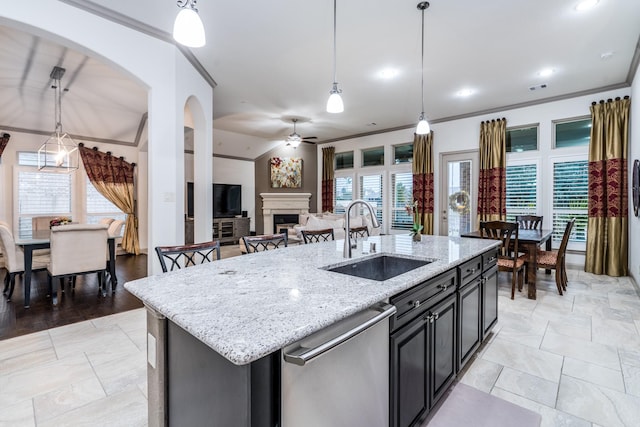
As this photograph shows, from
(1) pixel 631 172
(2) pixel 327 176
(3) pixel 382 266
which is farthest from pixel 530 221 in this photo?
(2) pixel 327 176

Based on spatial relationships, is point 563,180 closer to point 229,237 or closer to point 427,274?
point 427,274

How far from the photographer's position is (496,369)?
2230mm

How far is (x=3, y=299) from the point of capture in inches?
144

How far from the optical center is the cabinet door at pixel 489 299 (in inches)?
92.3

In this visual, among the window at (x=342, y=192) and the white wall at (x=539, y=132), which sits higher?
the white wall at (x=539, y=132)

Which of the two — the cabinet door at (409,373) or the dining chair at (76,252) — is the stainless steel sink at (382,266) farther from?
the dining chair at (76,252)

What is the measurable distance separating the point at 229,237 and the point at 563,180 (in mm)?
7801

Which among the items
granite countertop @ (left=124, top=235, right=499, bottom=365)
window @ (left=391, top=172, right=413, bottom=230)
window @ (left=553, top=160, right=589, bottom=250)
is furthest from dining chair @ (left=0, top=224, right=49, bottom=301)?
window @ (left=553, top=160, right=589, bottom=250)

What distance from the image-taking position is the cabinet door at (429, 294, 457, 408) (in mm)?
1601

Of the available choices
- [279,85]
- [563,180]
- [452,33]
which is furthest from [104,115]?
[563,180]

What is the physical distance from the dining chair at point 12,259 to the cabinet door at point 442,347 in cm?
448

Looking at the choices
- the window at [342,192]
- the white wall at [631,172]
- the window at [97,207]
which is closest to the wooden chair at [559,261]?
the white wall at [631,172]

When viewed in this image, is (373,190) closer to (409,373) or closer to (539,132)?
(539,132)

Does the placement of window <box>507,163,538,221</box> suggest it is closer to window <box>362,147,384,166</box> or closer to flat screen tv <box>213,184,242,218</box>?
window <box>362,147,384,166</box>
